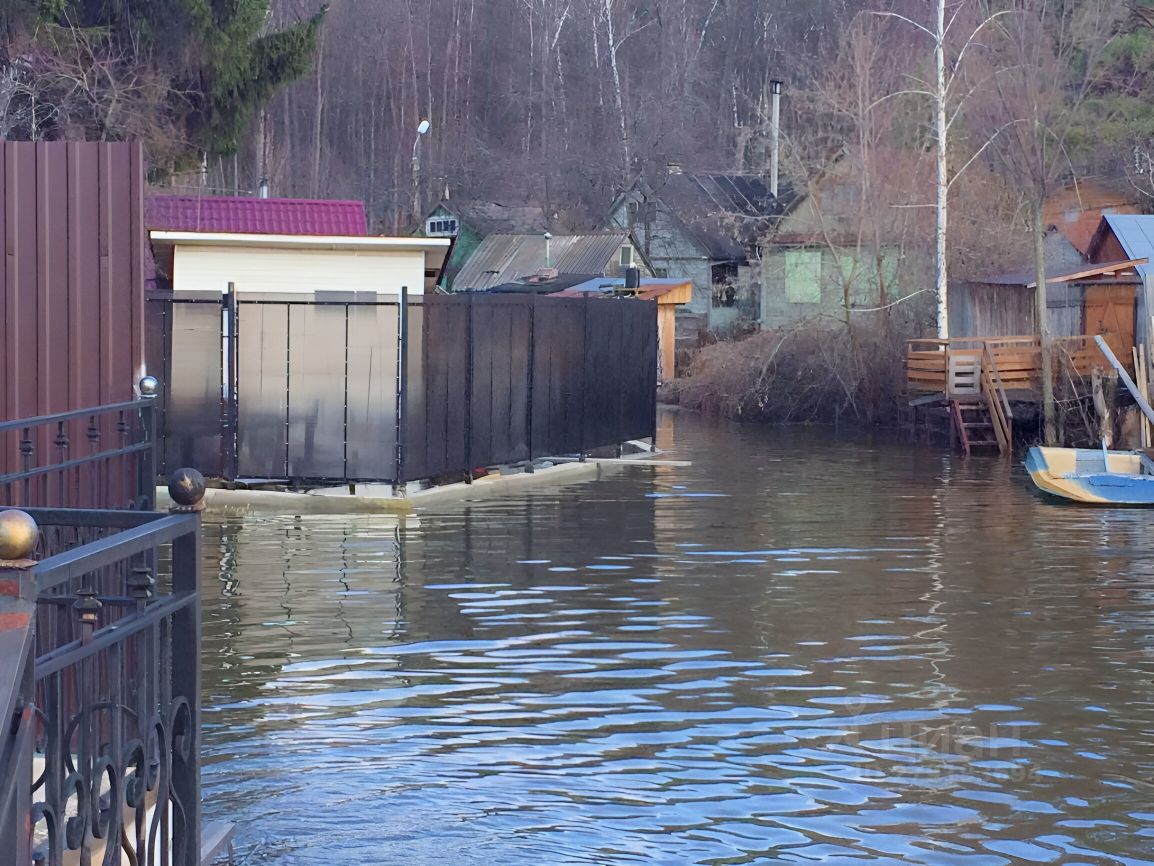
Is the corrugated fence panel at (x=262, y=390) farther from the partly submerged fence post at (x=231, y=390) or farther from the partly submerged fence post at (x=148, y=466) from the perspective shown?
the partly submerged fence post at (x=148, y=466)

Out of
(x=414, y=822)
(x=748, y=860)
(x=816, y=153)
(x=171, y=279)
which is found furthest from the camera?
(x=816, y=153)

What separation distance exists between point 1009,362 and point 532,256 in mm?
30638

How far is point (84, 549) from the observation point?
3.84m

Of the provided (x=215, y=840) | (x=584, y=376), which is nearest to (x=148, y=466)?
(x=215, y=840)

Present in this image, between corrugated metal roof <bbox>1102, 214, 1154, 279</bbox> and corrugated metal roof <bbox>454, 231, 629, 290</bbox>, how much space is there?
83.0 ft

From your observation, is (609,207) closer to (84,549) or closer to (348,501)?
(348,501)

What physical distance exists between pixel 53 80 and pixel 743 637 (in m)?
22.4

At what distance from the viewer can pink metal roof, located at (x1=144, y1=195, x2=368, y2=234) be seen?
30.6 m

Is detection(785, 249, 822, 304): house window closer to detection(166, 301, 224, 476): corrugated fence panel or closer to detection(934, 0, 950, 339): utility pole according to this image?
detection(934, 0, 950, 339): utility pole

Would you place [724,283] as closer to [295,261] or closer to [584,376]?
[584,376]

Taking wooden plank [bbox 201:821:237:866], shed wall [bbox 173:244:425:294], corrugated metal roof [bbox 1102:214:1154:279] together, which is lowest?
wooden plank [bbox 201:821:237:866]

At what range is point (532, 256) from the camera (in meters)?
62.1

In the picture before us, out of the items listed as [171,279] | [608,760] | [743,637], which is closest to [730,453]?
[171,279]

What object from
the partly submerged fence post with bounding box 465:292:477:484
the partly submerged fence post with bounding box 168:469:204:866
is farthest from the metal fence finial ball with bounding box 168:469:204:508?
the partly submerged fence post with bounding box 465:292:477:484
